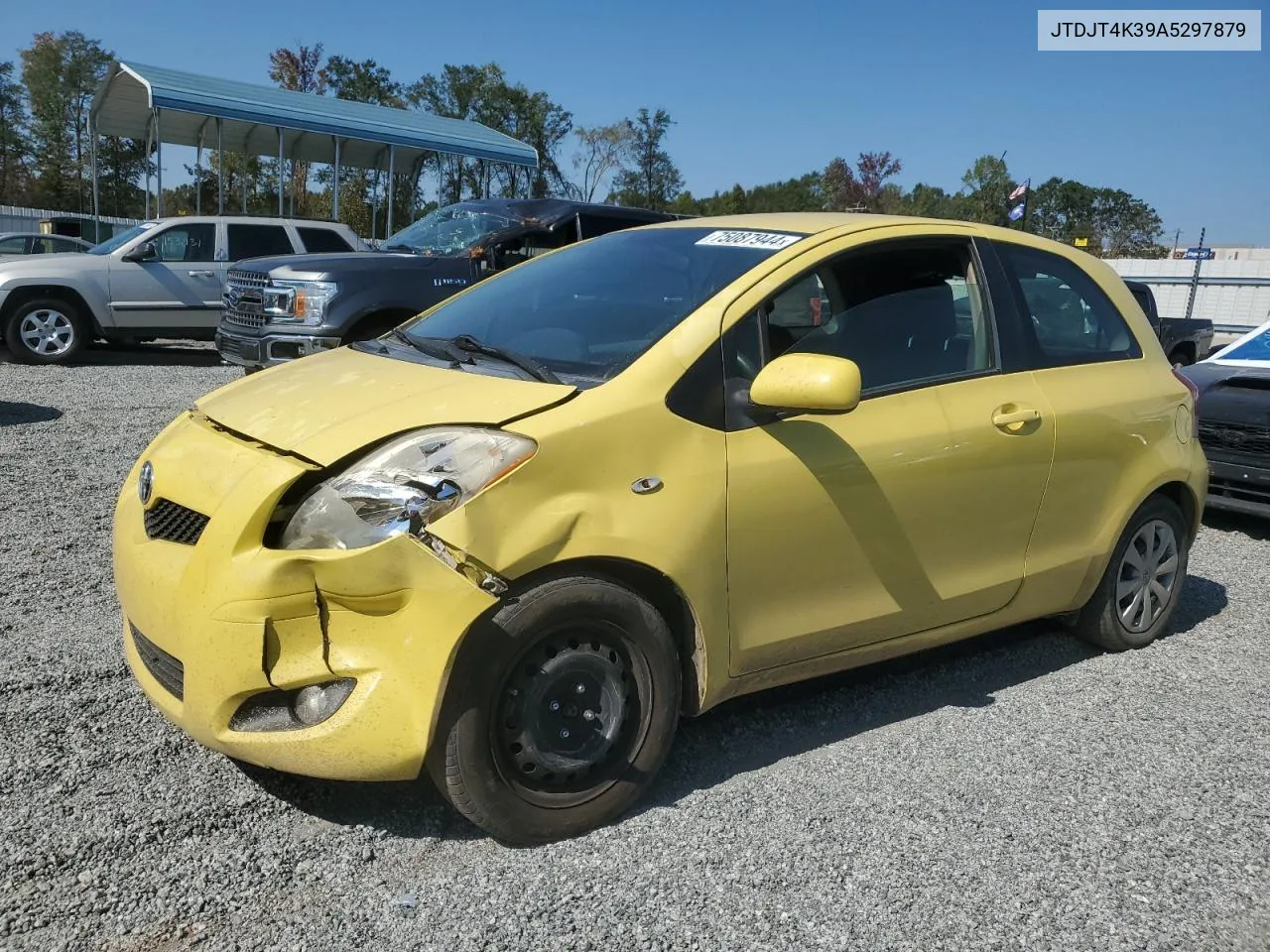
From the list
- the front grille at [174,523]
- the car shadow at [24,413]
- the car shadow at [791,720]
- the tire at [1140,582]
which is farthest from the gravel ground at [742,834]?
the car shadow at [24,413]

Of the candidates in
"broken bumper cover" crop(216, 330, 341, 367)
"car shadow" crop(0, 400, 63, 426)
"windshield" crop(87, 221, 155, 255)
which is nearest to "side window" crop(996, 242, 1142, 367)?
"broken bumper cover" crop(216, 330, 341, 367)

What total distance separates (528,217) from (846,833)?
8389 millimetres

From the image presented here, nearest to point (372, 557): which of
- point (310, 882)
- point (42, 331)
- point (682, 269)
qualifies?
point (310, 882)

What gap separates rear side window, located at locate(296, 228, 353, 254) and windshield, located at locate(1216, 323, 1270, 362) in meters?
10.2

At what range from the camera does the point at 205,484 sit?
2646 millimetres

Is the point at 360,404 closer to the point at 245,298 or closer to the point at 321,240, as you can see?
the point at 245,298

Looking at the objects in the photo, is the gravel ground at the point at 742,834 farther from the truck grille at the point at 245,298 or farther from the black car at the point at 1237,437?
the truck grille at the point at 245,298

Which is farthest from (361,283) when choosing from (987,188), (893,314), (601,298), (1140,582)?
(987,188)

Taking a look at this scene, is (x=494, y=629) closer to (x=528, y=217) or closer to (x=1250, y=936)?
(x=1250, y=936)

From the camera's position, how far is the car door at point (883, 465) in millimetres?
2988

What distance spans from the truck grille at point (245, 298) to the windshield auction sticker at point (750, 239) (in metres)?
6.35

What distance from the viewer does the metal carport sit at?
1811cm

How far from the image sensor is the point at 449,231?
10430 mm

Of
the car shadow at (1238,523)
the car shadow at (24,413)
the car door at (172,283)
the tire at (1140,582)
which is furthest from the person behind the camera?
the car door at (172,283)
